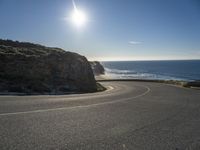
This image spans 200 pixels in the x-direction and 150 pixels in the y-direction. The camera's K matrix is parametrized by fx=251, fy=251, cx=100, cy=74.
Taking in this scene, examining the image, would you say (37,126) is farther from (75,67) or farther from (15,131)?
(75,67)

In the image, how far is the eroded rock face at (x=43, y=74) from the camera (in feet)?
69.4

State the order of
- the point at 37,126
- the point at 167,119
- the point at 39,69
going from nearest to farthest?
the point at 37,126
the point at 167,119
the point at 39,69

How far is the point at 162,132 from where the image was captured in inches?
280

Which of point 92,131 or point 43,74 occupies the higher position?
point 43,74

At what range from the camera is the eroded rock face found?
21.2m

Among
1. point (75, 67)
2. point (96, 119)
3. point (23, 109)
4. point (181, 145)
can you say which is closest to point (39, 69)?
point (75, 67)

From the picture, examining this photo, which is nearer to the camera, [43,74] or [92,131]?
[92,131]

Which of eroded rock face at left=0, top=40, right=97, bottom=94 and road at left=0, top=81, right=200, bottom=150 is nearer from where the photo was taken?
road at left=0, top=81, right=200, bottom=150

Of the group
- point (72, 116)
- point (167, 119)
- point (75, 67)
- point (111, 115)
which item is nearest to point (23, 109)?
point (72, 116)

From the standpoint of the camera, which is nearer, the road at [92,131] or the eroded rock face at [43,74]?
the road at [92,131]

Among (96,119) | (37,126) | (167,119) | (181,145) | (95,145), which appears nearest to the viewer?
(95,145)

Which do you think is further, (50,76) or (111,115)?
(50,76)

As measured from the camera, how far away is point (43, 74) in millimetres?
24391

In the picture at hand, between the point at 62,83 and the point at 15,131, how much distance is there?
19160 millimetres
